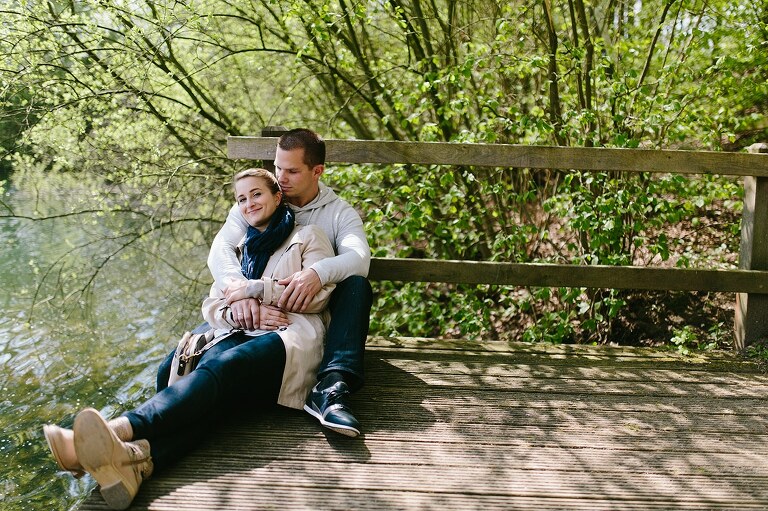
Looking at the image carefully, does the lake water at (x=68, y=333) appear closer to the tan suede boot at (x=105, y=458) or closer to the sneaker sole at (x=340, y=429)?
the tan suede boot at (x=105, y=458)

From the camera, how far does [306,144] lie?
344 cm

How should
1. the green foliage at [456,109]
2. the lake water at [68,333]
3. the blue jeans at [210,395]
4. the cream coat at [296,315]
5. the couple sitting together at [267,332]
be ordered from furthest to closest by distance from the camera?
1. the green foliage at [456,109]
2. the lake water at [68,333]
3. the cream coat at [296,315]
4. the blue jeans at [210,395]
5. the couple sitting together at [267,332]

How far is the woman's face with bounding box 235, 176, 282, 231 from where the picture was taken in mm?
3256

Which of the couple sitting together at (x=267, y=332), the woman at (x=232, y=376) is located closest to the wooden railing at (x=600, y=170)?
the couple sitting together at (x=267, y=332)

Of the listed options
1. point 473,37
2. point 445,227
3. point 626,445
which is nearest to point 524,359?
point 626,445

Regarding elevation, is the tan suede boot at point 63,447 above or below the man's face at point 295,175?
below

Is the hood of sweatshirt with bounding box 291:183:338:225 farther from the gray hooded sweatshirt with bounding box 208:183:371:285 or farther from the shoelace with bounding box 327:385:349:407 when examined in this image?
the shoelace with bounding box 327:385:349:407

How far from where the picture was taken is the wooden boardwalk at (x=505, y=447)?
2338mm

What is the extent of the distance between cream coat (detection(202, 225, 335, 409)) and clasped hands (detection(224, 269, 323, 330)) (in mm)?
30

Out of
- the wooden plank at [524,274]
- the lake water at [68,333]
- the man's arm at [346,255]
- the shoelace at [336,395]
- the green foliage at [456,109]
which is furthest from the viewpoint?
the green foliage at [456,109]

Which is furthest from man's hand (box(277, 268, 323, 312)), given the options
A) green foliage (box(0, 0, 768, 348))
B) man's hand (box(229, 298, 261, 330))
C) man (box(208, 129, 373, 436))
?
green foliage (box(0, 0, 768, 348))

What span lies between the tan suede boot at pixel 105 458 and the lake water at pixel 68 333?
3.55 feet

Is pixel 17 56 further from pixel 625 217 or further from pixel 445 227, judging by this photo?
pixel 625 217

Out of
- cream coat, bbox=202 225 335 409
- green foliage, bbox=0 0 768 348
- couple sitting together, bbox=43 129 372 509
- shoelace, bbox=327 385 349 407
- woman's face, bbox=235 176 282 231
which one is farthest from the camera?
green foliage, bbox=0 0 768 348
